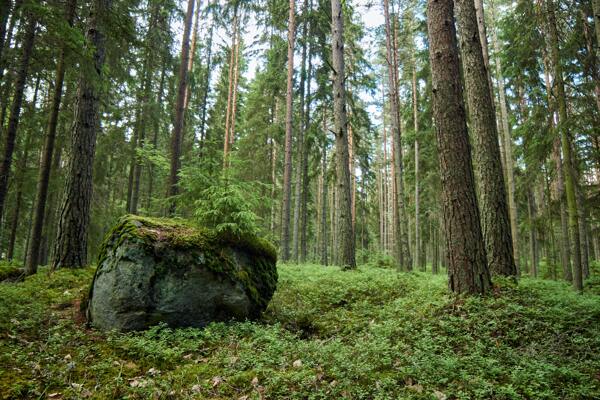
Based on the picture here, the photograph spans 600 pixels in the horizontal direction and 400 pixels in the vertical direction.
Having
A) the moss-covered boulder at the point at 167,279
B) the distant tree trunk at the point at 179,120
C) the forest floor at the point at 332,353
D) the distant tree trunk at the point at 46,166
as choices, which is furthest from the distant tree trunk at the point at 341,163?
the distant tree trunk at the point at 46,166

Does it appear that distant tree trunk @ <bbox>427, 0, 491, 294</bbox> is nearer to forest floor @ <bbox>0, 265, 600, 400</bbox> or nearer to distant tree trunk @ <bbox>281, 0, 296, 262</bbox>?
forest floor @ <bbox>0, 265, 600, 400</bbox>

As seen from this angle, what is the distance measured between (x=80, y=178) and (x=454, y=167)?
858 centimetres

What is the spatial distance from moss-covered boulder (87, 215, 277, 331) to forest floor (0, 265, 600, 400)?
29 centimetres

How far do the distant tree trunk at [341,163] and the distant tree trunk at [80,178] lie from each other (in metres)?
6.84

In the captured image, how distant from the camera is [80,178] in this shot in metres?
8.55

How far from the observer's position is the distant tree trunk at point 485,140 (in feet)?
24.0

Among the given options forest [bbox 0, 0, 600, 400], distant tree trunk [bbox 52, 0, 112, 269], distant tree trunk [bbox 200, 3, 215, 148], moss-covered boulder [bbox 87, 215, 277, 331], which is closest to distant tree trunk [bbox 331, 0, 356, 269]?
forest [bbox 0, 0, 600, 400]

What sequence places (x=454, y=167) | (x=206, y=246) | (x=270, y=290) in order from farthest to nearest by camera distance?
(x=270, y=290)
(x=454, y=167)
(x=206, y=246)

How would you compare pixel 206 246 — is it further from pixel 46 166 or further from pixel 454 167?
pixel 46 166

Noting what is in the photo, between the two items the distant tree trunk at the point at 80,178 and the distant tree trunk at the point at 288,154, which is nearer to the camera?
the distant tree trunk at the point at 80,178

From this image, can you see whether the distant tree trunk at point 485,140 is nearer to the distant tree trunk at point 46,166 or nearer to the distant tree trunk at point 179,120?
the distant tree trunk at point 179,120

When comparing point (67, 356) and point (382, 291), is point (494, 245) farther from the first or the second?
point (67, 356)

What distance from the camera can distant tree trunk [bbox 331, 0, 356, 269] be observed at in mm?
10875

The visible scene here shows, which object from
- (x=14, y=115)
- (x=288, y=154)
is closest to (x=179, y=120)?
(x=14, y=115)
